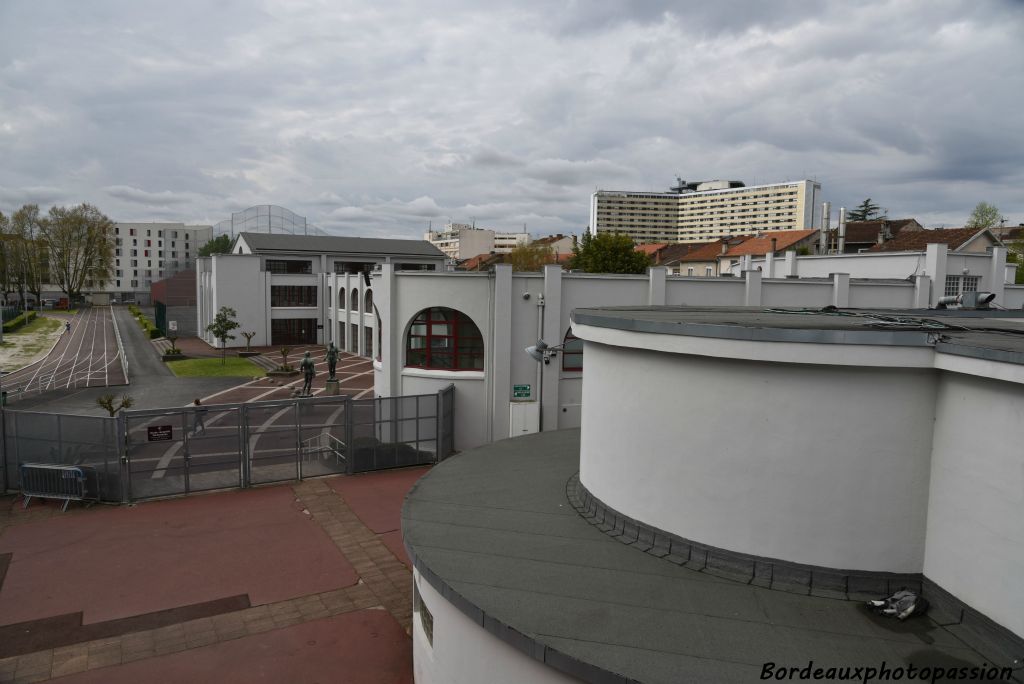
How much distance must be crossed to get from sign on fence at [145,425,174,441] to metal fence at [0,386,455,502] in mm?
27

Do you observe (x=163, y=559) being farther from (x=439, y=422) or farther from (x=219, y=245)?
(x=219, y=245)

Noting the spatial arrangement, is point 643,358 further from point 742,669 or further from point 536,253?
point 536,253

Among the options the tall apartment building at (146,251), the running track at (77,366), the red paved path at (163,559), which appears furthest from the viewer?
the tall apartment building at (146,251)

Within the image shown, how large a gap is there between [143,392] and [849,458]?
124 feet

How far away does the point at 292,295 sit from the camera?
6069cm

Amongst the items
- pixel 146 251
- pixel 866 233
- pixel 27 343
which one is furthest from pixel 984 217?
pixel 146 251

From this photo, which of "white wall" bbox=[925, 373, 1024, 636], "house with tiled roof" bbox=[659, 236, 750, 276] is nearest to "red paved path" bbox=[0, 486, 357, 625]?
"white wall" bbox=[925, 373, 1024, 636]

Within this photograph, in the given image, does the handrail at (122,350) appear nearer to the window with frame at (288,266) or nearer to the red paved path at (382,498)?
the window with frame at (288,266)

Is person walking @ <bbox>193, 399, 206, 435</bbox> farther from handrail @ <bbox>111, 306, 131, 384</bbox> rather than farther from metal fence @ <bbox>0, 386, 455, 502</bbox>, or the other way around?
handrail @ <bbox>111, 306, 131, 384</bbox>

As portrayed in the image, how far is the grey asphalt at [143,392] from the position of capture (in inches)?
1256

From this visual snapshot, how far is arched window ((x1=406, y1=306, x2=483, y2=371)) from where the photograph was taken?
73.6 ft

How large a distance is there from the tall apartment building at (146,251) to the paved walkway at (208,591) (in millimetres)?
132297

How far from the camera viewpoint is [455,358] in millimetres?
22531

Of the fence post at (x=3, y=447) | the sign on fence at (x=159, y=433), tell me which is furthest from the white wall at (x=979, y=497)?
the fence post at (x=3, y=447)
